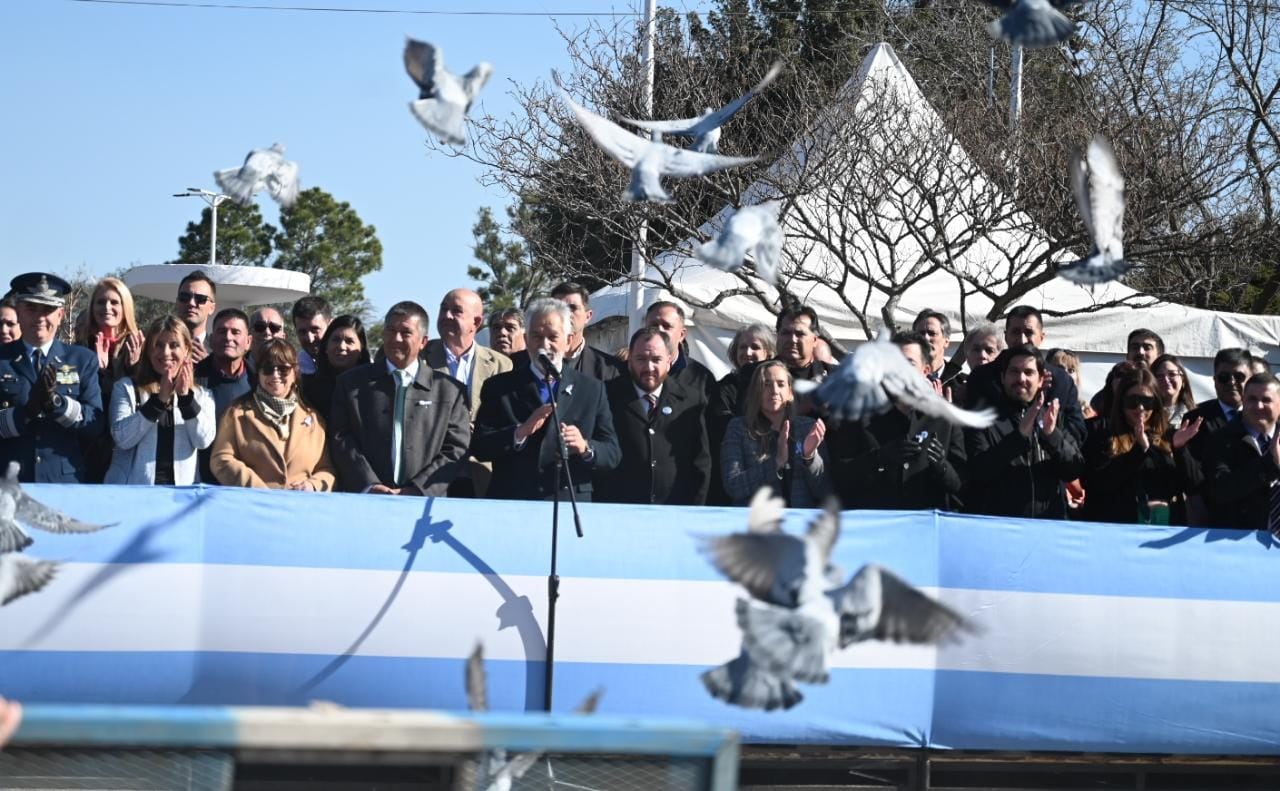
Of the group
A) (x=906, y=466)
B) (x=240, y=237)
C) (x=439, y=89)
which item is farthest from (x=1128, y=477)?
(x=240, y=237)

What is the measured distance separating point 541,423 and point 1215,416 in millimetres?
3038

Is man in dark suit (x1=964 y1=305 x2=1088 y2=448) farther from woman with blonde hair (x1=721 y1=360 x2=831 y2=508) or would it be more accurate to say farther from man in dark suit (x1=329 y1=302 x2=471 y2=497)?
man in dark suit (x1=329 y1=302 x2=471 y2=497)

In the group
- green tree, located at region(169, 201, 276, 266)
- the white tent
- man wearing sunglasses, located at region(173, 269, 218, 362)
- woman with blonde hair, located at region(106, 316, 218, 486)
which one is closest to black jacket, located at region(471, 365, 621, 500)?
woman with blonde hair, located at region(106, 316, 218, 486)

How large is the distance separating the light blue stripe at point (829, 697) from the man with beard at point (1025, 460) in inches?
35.5

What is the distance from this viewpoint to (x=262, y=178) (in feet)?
19.1

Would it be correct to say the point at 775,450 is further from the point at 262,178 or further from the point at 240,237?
the point at 240,237

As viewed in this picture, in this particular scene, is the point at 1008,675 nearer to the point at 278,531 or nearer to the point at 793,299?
the point at 278,531

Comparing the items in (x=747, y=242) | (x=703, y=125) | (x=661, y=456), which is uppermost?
(x=703, y=125)

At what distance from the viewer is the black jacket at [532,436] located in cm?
667

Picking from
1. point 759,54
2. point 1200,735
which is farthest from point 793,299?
point 1200,735

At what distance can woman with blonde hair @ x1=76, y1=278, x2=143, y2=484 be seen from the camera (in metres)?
6.95

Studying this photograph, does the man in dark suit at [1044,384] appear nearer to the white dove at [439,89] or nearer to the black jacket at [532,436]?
the black jacket at [532,436]

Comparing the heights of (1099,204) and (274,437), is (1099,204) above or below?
above

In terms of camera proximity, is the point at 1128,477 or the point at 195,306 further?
the point at 195,306
